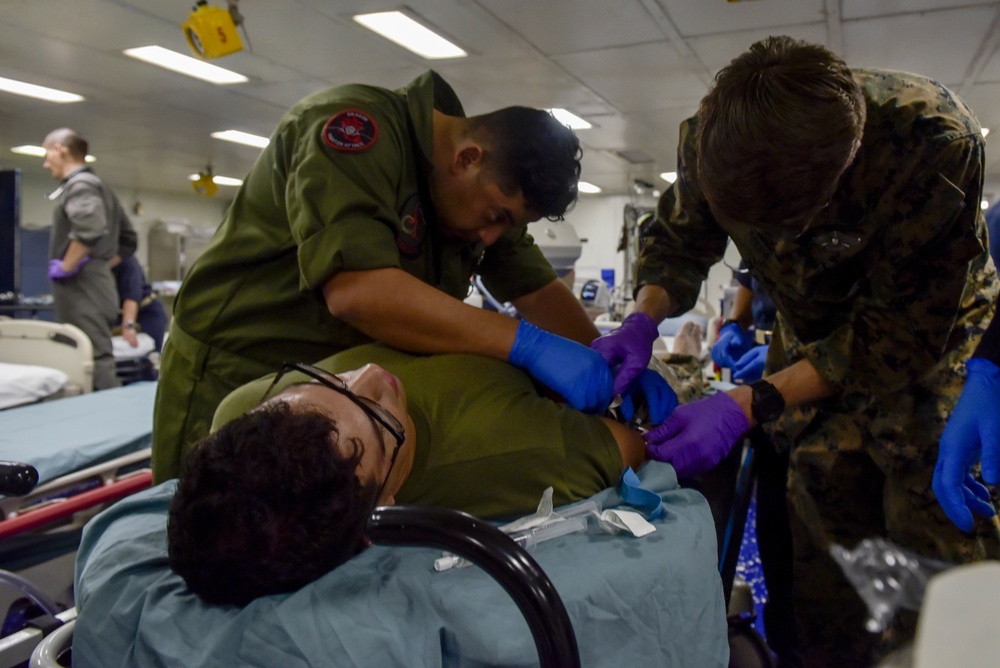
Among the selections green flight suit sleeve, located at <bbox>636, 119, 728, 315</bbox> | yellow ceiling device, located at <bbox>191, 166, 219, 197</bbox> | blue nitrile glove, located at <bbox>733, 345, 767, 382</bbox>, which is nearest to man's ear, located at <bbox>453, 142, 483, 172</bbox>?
green flight suit sleeve, located at <bbox>636, 119, 728, 315</bbox>

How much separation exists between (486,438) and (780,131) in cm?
63

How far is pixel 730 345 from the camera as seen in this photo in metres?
2.65

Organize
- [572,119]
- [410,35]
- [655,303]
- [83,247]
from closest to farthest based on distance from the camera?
[655,303] < [83,247] < [410,35] < [572,119]

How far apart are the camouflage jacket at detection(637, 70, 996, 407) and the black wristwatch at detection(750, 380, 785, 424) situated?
4.5 inches

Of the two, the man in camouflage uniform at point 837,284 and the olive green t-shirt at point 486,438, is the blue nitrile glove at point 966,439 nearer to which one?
the man in camouflage uniform at point 837,284

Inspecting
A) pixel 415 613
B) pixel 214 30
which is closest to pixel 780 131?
pixel 415 613

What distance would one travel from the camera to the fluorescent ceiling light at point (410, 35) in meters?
3.98

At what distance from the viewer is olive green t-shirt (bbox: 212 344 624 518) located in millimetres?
1142

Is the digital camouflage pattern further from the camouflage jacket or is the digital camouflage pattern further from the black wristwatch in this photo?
the black wristwatch

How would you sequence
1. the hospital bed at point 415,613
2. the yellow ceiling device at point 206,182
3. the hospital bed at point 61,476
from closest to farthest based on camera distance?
the hospital bed at point 415,613 < the hospital bed at point 61,476 < the yellow ceiling device at point 206,182

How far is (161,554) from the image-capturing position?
1.01 meters

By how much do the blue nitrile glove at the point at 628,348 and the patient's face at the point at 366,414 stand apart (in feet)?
1.58

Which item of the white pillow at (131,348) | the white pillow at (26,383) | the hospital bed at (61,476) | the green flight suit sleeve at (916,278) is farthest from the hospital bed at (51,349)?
the green flight suit sleeve at (916,278)

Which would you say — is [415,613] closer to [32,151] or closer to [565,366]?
[565,366]
